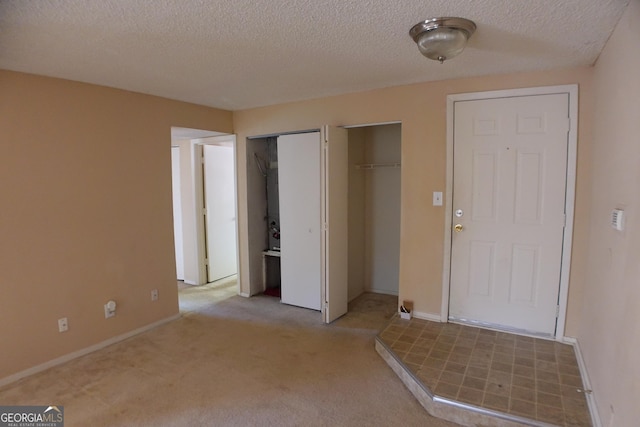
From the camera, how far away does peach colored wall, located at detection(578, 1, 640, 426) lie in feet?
4.98

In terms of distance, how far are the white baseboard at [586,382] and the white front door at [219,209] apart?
400 centimetres

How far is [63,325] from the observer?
289cm

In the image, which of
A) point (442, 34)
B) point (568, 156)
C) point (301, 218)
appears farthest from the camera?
point (301, 218)

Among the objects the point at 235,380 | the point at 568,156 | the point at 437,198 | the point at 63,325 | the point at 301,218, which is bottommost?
the point at 235,380

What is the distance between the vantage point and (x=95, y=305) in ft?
10.2

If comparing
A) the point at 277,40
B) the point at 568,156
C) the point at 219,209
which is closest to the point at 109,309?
the point at 219,209

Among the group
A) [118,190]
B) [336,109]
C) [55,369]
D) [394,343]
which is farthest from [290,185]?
[55,369]

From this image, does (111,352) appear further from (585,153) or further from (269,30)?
(585,153)

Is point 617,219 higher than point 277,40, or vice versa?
point 277,40

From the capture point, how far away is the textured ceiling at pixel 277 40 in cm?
175

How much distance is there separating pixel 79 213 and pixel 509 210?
3620mm

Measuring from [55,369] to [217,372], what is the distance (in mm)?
1293

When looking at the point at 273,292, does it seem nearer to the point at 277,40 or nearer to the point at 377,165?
the point at 377,165

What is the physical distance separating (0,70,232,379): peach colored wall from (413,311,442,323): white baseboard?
2.52 meters
